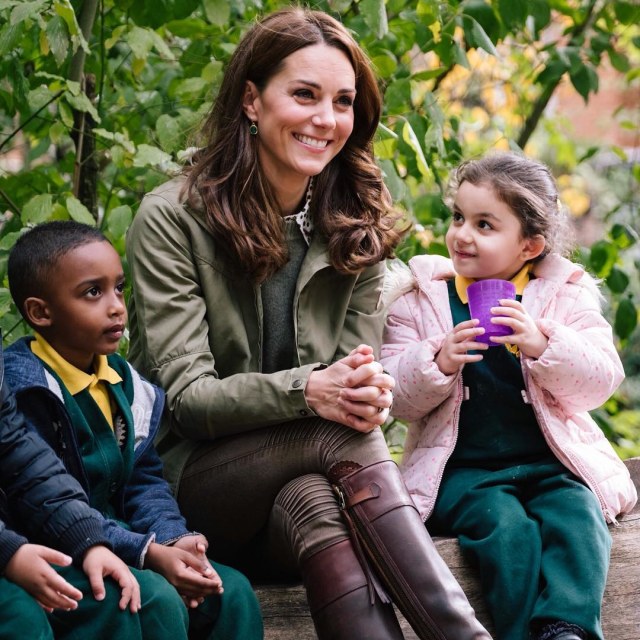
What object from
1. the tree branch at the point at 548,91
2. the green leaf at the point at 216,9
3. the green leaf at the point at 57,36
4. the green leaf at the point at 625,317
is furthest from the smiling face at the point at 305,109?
the green leaf at the point at 625,317

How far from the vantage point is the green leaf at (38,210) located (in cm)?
300

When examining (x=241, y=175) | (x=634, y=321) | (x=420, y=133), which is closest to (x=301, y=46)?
(x=241, y=175)

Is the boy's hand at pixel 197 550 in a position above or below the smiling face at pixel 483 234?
below

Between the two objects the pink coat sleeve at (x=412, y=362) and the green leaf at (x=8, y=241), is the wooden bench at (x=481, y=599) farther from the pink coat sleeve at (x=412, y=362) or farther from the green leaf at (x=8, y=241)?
the green leaf at (x=8, y=241)

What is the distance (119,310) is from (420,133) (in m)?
1.51

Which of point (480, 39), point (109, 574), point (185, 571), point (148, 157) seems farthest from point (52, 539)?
point (480, 39)

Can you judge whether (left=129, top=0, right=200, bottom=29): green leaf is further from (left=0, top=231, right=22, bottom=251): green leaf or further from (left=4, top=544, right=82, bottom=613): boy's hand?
(left=4, top=544, right=82, bottom=613): boy's hand

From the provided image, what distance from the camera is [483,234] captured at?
2.99m

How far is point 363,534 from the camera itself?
243 cm

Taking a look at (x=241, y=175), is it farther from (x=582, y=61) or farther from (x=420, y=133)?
(x=582, y=61)

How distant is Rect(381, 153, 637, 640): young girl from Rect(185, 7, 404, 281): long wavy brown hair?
25cm

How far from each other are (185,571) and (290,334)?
803 mm

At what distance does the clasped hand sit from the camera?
2.52 meters

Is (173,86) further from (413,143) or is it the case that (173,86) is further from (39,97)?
(413,143)
